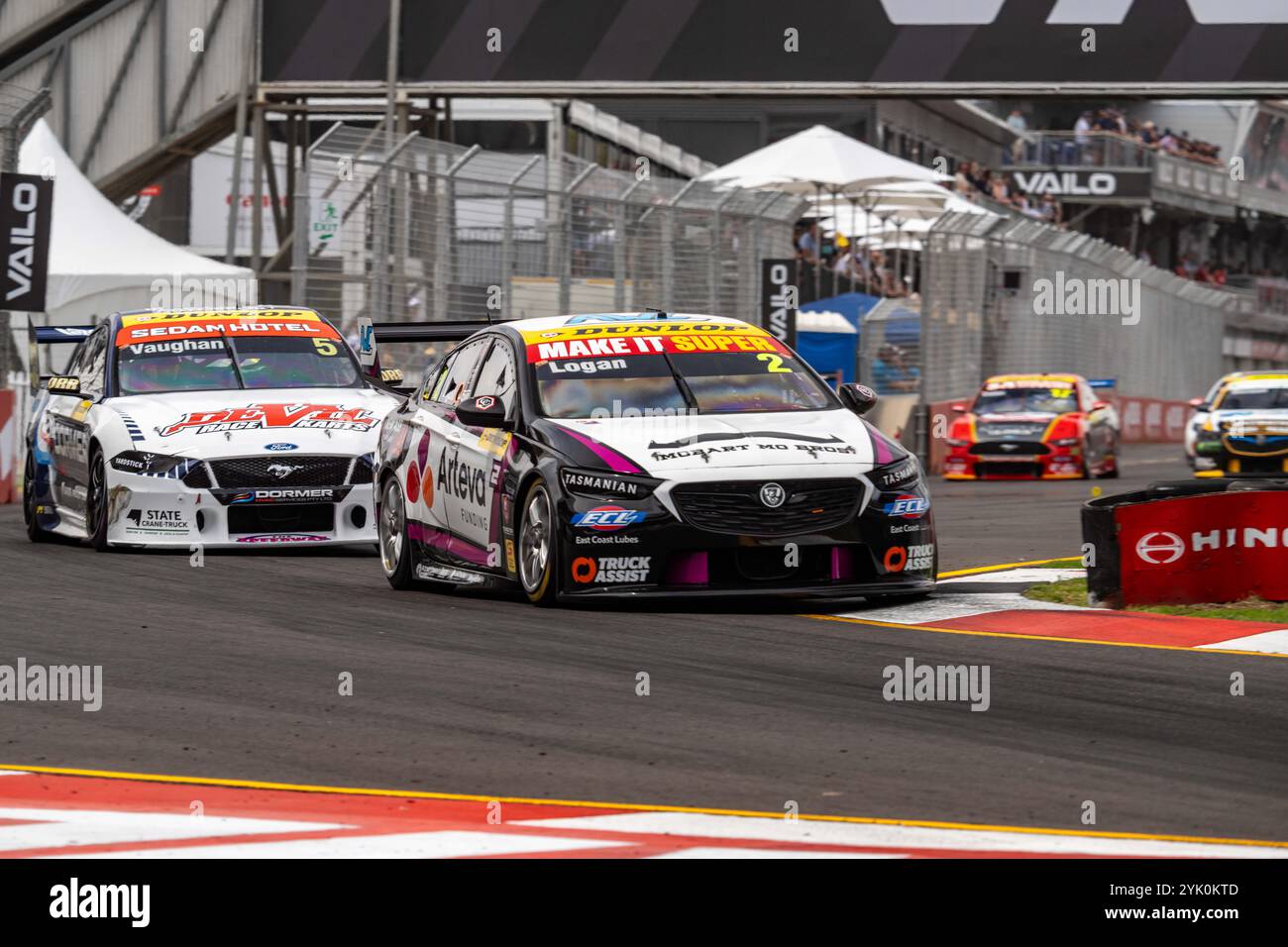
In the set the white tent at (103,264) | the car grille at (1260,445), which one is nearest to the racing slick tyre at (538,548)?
the white tent at (103,264)

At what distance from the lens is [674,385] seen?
38.1 feet

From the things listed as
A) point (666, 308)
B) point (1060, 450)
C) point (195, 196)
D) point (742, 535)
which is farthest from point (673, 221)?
point (195, 196)

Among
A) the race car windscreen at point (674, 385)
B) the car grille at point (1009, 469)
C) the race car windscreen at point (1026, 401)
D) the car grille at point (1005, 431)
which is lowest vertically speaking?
the car grille at point (1009, 469)

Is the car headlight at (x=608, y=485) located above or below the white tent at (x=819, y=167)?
below

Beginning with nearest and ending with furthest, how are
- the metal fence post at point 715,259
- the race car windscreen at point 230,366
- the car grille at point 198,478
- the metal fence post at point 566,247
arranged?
the car grille at point 198,478 → the race car windscreen at point 230,366 → the metal fence post at point 566,247 → the metal fence post at point 715,259

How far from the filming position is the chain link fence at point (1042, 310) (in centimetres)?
3034

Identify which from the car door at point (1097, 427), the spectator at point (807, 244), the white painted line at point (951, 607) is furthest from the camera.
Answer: the spectator at point (807, 244)

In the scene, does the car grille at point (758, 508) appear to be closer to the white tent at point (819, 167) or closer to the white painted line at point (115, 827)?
the white painted line at point (115, 827)

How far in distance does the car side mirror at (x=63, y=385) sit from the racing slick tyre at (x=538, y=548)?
5058mm

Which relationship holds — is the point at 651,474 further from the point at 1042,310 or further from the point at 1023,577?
the point at 1042,310

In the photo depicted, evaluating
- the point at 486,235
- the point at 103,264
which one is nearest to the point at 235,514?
the point at 486,235

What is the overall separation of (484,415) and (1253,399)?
17374 mm

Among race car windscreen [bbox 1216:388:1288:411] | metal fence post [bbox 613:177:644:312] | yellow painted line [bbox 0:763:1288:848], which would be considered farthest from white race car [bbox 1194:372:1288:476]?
yellow painted line [bbox 0:763:1288:848]

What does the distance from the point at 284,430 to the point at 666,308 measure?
12.2 m
